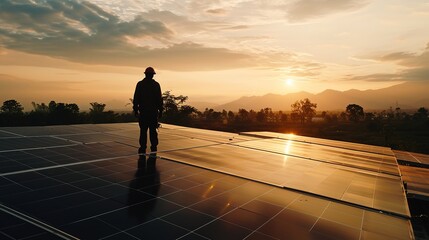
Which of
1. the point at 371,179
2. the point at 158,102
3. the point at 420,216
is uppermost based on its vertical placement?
the point at 158,102

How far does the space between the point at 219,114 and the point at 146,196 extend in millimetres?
79751

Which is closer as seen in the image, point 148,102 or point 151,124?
point 148,102

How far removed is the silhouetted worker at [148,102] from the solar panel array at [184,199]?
116cm

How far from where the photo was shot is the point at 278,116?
321ft

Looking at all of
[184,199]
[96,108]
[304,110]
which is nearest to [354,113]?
[304,110]

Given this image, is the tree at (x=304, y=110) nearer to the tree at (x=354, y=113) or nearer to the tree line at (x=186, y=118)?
the tree line at (x=186, y=118)

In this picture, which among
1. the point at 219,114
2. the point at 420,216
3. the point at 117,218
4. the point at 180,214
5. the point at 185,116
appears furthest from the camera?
the point at 219,114

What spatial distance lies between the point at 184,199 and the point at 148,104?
4.64 metres

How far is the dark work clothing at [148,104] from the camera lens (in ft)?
26.5

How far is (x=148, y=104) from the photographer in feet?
26.7

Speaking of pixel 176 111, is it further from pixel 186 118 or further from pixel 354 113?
pixel 354 113

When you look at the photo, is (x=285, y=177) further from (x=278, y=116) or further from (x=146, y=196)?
(x=278, y=116)

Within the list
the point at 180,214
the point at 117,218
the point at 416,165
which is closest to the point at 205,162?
the point at 180,214

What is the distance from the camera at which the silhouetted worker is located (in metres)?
8.06
